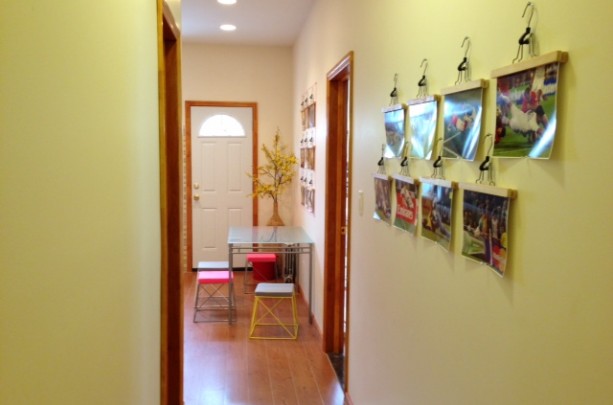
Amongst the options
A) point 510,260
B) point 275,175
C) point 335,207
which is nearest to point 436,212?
Result: point 510,260

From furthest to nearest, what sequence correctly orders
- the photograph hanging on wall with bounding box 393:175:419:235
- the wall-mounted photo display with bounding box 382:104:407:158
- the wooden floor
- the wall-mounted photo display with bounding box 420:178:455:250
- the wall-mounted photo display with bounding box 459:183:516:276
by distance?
the wooden floor, the wall-mounted photo display with bounding box 382:104:407:158, the photograph hanging on wall with bounding box 393:175:419:235, the wall-mounted photo display with bounding box 420:178:455:250, the wall-mounted photo display with bounding box 459:183:516:276

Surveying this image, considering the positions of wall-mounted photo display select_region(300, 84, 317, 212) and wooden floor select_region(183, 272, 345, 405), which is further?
wall-mounted photo display select_region(300, 84, 317, 212)

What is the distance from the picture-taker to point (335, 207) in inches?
157

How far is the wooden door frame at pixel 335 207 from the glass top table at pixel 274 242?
58cm

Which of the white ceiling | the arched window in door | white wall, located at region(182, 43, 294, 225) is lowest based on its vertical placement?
the arched window in door

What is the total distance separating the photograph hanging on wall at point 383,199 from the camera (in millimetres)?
2324

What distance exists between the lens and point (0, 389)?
2.33 ft

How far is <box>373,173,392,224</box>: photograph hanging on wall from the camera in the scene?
7.63ft

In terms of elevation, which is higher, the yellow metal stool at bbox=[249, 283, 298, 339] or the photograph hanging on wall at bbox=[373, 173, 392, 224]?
the photograph hanging on wall at bbox=[373, 173, 392, 224]

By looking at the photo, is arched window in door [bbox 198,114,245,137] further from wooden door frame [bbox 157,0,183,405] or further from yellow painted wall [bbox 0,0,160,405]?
yellow painted wall [bbox 0,0,160,405]

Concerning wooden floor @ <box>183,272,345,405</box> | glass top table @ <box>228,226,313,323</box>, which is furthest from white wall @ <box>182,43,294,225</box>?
wooden floor @ <box>183,272,345,405</box>

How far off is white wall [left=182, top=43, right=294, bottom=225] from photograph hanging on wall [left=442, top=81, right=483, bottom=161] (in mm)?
5046

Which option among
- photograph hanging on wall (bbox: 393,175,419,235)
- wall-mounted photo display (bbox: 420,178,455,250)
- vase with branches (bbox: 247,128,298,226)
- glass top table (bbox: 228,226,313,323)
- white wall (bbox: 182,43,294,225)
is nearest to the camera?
wall-mounted photo display (bbox: 420,178,455,250)

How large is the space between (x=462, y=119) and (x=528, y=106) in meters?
0.37
